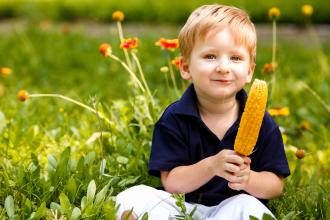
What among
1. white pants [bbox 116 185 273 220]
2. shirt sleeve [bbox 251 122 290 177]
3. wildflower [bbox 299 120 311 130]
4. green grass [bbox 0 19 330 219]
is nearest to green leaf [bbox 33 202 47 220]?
green grass [bbox 0 19 330 219]

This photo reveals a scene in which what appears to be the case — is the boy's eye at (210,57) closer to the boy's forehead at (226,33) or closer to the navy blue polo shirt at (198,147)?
the boy's forehead at (226,33)

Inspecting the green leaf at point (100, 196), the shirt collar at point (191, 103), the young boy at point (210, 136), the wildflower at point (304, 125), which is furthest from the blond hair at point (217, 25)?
the wildflower at point (304, 125)

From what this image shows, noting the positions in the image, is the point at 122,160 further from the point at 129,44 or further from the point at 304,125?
the point at 304,125

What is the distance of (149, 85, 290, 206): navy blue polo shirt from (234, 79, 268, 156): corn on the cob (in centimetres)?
30

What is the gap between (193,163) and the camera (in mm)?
2408

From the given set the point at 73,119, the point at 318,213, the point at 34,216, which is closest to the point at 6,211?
the point at 34,216

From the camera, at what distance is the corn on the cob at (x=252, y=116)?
2.02m

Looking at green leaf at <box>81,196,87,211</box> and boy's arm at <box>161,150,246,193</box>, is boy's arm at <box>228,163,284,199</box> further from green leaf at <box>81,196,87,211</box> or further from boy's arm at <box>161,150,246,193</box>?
green leaf at <box>81,196,87,211</box>

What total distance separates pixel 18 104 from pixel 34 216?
5.67 feet

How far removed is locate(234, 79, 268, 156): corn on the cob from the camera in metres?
2.02

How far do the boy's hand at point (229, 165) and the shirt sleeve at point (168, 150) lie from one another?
0.22 metres

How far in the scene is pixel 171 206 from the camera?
7.73 feet

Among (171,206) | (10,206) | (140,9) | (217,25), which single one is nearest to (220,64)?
(217,25)

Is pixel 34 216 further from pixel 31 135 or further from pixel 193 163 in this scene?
pixel 31 135
